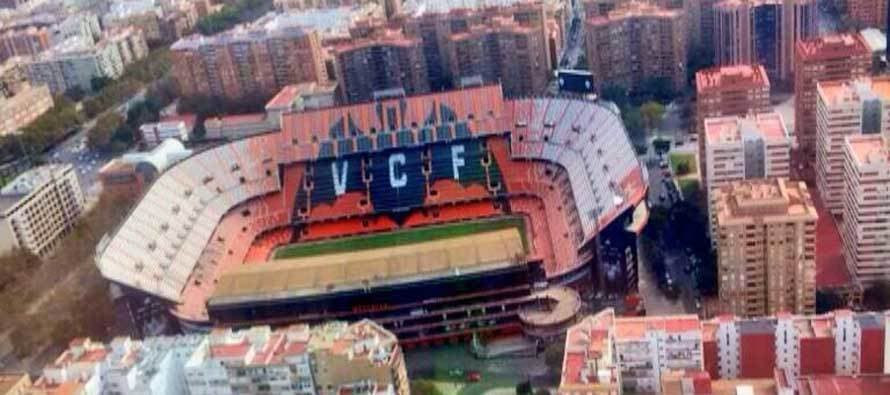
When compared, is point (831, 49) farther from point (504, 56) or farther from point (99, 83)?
point (99, 83)

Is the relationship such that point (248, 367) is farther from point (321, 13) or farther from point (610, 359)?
point (321, 13)

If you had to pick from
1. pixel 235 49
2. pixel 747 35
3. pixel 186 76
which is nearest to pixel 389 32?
pixel 235 49

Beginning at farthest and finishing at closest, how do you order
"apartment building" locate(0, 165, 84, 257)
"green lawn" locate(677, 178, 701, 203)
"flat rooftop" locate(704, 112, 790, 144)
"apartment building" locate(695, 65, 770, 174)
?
"apartment building" locate(0, 165, 84, 257), "green lawn" locate(677, 178, 701, 203), "apartment building" locate(695, 65, 770, 174), "flat rooftop" locate(704, 112, 790, 144)

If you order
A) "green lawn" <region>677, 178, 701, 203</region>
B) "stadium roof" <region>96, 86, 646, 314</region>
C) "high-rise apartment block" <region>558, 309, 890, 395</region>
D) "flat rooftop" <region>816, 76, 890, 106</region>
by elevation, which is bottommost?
"green lawn" <region>677, 178, 701, 203</region>

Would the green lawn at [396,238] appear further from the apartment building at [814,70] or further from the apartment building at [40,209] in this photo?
the apartment building at [814,70]

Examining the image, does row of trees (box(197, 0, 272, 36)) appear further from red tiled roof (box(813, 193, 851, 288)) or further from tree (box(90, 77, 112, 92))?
red tiled roof (box(813, 193, 851, 288))

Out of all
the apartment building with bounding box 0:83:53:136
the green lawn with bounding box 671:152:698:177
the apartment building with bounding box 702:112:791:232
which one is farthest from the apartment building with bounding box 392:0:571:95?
the apartment building with bounding box 0:83:53:136
